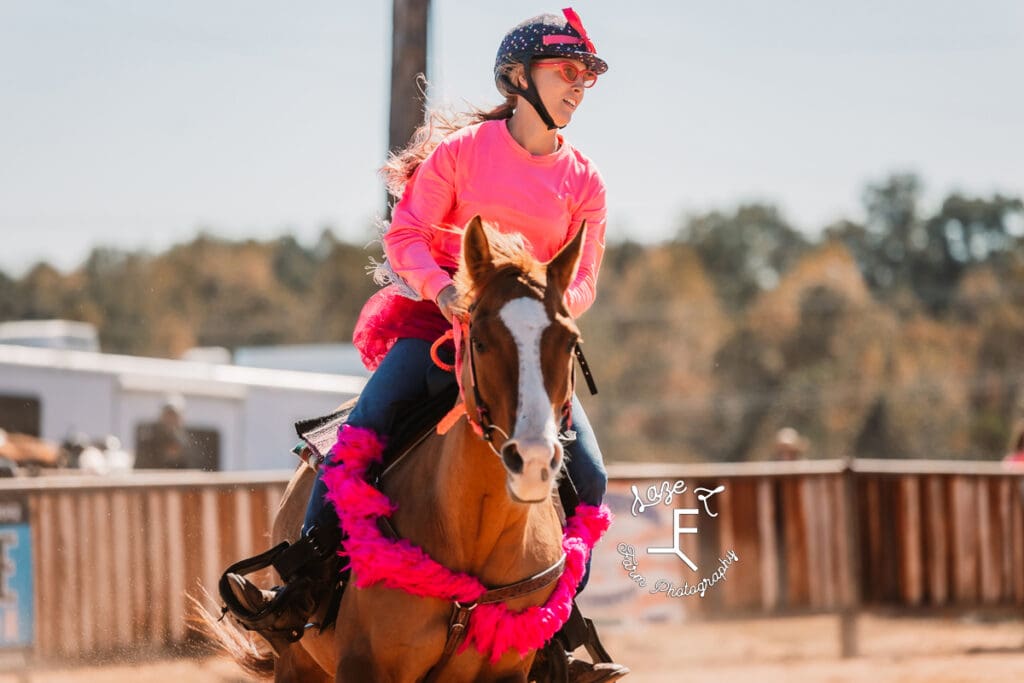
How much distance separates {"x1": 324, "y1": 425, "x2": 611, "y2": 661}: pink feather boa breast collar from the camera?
14.4 feet

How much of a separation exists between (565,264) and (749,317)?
66.5 metres

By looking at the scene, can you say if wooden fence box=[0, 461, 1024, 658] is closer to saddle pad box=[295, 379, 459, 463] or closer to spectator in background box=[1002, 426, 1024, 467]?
spectator in background box=[1002, 426, 1024, 467]

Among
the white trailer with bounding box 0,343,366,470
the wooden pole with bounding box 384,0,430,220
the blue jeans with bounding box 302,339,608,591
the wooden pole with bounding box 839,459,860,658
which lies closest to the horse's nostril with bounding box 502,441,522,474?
the blue jeans with bounding box 302,339,608,591

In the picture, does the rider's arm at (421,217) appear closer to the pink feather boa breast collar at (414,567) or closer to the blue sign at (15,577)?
the pink feather boa breast collar at (414,567)

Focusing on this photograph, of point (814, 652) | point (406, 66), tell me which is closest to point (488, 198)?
point (406, 66)

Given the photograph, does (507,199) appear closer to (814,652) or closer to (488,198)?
(488,198)

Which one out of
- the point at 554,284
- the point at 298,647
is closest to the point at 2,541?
the point at 298,647

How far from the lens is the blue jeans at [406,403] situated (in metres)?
4.88

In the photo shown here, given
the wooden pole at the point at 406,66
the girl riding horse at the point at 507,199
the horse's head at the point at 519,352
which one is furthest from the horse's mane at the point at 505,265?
the wooden pole at the point at 406,66

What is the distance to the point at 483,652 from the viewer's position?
4.46 m

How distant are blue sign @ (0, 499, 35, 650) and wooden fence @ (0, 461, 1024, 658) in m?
0.07

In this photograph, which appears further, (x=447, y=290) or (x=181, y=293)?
(x=181, y=293)

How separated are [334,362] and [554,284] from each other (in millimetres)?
19311

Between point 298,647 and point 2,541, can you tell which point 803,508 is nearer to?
point 2,541
